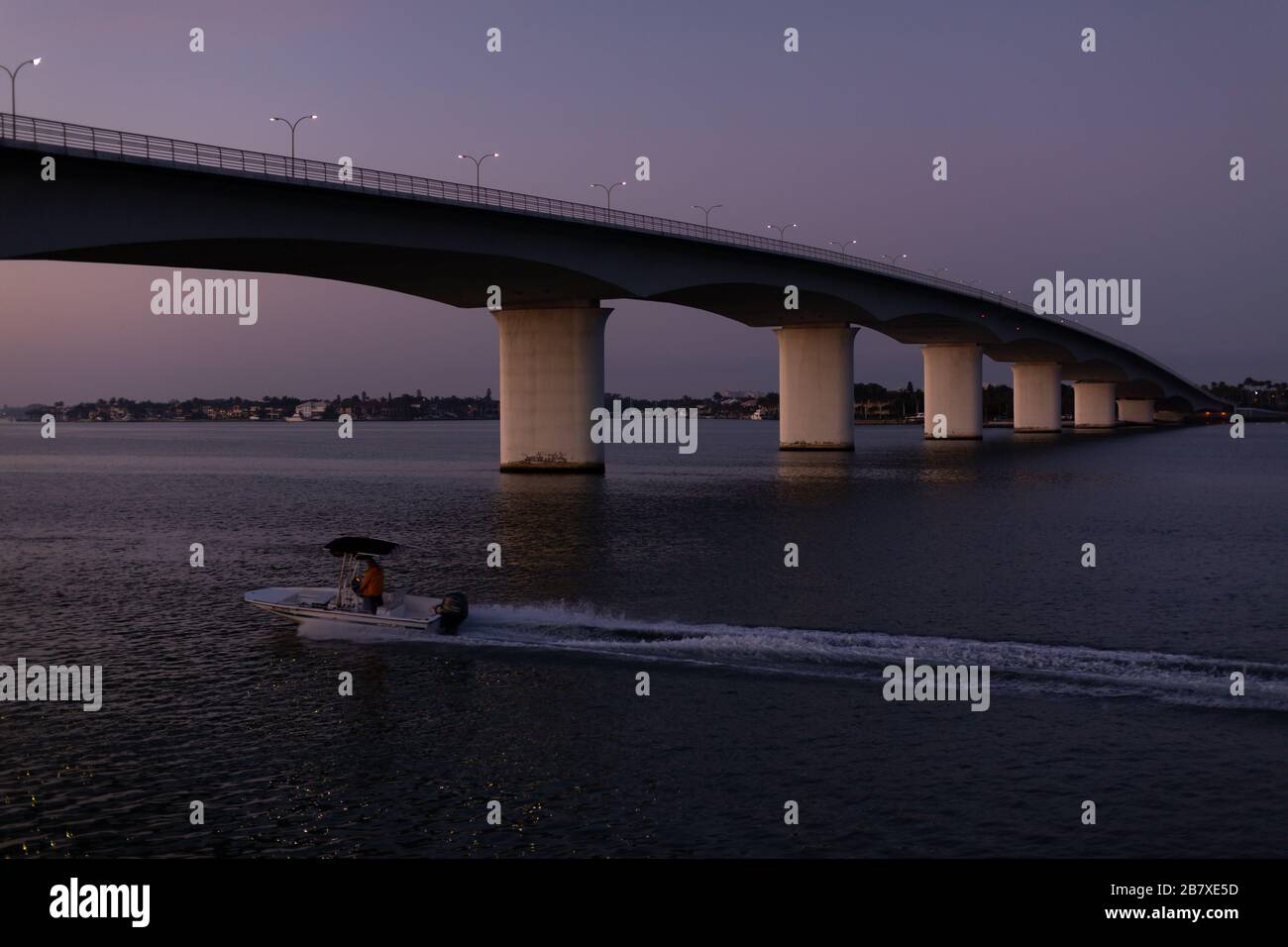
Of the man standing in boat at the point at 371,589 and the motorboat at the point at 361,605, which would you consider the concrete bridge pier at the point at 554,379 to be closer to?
the motorboat at the point at 361,605

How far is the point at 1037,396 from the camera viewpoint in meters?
167

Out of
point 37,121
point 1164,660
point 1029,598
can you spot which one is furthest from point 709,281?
point 1164,660

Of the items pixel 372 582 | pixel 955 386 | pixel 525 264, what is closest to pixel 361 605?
pixel 372 582

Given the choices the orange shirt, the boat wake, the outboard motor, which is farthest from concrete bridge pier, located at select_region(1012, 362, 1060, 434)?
the orange shirt

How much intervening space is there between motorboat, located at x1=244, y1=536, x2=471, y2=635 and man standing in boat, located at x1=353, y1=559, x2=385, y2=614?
81 millimetres

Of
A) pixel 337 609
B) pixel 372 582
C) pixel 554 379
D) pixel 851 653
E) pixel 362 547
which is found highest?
pixel 554 379

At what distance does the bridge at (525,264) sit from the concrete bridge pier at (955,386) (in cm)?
21

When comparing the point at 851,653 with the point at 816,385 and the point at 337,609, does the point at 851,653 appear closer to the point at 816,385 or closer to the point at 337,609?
the point at 337,609

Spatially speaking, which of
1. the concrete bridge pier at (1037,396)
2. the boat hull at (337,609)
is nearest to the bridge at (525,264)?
the boat hull at (337,609)

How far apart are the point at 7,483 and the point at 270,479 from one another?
18.0 m

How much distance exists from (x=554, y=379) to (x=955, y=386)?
7103 centimetres

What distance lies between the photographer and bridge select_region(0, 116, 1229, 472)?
41375mm

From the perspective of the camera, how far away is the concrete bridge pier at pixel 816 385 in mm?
100938
